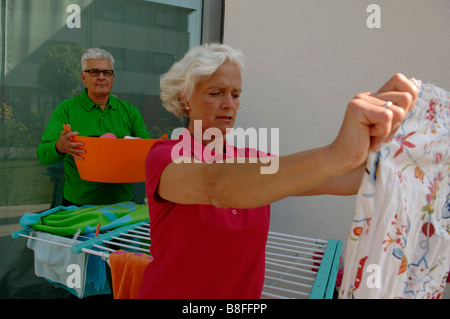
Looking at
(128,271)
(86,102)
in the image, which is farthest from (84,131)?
(128,271)

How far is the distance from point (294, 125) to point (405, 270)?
164 cm

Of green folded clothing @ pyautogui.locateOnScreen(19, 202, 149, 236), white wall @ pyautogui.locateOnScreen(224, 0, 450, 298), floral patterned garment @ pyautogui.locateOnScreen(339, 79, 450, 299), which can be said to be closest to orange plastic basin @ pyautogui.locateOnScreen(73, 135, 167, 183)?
green folded clothing @ pyautogui.locateOnScreen(19, 202, 149, 236)

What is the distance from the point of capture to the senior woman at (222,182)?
0.68 meters

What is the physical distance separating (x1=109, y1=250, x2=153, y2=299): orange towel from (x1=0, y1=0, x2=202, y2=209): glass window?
1.21 m

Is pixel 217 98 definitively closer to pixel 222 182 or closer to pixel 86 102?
pixel 222 182

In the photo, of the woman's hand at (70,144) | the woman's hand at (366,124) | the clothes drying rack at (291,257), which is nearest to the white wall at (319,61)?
the clothes drying rack at (291,257)

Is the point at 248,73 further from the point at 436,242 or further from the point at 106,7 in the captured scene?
the point at 436,242

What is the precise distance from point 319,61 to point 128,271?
155 centimetres

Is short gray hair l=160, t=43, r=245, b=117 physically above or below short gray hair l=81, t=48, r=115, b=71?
below

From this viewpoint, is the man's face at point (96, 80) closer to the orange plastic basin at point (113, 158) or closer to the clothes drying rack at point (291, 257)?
the orange plastic basin at point (113, 158)

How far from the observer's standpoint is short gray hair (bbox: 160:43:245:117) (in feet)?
4.23

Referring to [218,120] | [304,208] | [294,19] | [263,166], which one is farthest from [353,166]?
[294,19]

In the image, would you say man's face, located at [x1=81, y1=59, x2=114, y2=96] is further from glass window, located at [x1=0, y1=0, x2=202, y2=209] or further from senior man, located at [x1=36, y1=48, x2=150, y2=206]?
glass window, located at [x1=0, y1=0, x2=202, y2=209]

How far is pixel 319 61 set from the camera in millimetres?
2252
